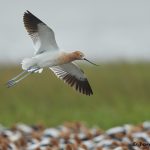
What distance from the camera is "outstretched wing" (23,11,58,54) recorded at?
46.1 ft

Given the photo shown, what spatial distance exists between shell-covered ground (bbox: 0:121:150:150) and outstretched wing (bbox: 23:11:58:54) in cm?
130

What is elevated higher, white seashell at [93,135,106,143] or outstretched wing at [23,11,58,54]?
outstretched wing at [23,11,58,54]

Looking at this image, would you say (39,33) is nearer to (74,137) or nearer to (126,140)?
(74,137)

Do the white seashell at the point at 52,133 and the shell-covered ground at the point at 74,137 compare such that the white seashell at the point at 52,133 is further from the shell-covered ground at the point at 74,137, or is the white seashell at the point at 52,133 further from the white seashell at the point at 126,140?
the white seashell at the point at 126,140

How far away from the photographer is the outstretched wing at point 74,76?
578 inches

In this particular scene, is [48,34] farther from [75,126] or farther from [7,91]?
[7,91]

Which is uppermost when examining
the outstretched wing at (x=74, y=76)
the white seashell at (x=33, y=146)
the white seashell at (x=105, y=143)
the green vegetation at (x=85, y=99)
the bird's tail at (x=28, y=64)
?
the green vegetation at (x=85, y=99)

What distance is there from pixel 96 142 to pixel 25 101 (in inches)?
150

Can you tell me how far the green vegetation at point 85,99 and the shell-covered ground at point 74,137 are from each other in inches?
44.3

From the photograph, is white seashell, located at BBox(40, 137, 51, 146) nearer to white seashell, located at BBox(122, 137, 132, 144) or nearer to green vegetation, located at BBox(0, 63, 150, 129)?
white seashell, located at BBox(122, 137, 132, 144)

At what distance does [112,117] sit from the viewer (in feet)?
58.0

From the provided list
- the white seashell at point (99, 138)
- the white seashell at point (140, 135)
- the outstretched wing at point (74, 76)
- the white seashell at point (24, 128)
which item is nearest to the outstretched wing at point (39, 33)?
the outstretched wing at point (74, 76)

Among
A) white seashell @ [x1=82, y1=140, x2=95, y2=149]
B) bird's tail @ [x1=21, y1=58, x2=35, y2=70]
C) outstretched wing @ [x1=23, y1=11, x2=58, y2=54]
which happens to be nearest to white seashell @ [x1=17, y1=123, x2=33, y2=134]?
white seashell @ [x1=82, y1=140, x2=95, y2=149]

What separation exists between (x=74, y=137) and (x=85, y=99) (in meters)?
3.46
